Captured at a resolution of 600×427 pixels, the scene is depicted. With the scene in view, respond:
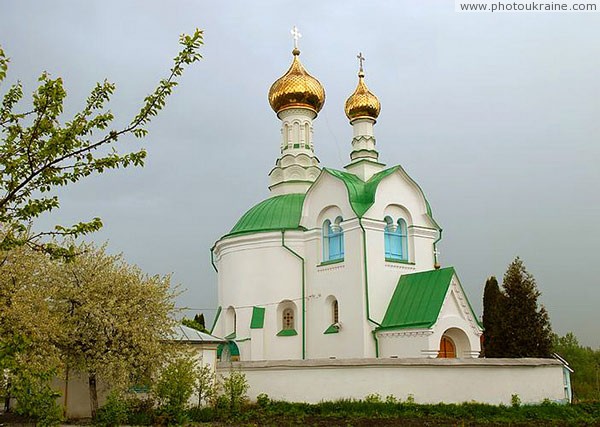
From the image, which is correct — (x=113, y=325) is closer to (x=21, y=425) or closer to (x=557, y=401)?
(x=21, y=425)

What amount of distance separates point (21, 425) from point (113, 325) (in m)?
2.99

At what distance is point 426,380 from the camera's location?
15.4 meters

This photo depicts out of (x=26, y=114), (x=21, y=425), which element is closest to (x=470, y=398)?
(x=21, y=425)

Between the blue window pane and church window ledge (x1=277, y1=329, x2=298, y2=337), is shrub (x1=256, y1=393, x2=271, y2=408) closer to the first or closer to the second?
church window ledge (x1=277, y1=329, x2=298, y2=337)

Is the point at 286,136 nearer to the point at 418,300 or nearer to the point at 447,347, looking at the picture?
the point at 418,300

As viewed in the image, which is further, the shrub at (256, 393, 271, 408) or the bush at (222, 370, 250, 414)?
the shrub at (256, 393, 271, 408)

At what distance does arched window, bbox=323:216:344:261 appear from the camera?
2123cm

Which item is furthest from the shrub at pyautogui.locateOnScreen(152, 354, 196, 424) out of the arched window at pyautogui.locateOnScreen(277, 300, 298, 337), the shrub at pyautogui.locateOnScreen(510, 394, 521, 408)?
the shrub at pyautogui.locateOnScreen(510, 394, 521, 408)

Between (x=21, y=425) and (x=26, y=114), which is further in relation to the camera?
(x=21, y=425)

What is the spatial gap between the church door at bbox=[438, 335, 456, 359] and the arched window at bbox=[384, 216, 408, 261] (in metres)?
2.92

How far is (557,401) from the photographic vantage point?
53.4 ft

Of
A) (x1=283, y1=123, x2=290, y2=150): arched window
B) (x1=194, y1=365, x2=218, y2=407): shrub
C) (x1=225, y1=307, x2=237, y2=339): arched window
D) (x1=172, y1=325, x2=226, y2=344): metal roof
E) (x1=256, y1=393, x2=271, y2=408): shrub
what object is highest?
(x1=283, y1=123, x2=290, y2=150): arched window

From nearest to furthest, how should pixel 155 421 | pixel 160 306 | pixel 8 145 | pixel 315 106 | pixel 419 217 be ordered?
pixel 8 145, pixel 155 421, pixel 160 306, pixel 419 217, pixel 315 106

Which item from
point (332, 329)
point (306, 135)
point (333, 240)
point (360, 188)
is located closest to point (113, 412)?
point (332, 329)
